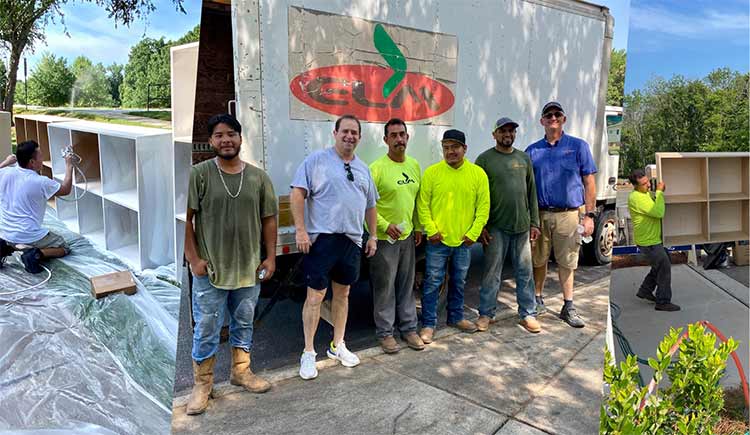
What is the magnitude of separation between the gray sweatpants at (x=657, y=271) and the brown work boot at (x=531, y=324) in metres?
0.31

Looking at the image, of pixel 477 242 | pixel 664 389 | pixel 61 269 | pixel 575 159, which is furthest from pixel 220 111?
pixel 664 389

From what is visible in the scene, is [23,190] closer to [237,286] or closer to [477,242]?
[237,286]

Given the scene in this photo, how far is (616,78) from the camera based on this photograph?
3.53 feet

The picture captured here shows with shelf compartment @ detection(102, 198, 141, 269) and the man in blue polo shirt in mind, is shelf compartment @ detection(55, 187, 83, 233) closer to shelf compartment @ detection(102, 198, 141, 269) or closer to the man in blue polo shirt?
shelf compartment @ detection(102, 198, 141, 269)

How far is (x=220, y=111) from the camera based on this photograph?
913mm

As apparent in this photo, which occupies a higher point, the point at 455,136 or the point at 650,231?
the point at 455,136

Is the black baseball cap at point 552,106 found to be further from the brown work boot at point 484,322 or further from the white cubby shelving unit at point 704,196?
the brown work boot at point 484,322

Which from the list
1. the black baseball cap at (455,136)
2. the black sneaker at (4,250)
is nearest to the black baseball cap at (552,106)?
the black baseball cap at (455,136)

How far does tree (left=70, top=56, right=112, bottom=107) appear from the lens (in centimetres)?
70

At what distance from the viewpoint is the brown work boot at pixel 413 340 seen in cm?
121

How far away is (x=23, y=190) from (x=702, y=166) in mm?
1136

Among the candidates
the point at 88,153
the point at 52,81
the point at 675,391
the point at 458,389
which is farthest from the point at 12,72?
the point at 675,391

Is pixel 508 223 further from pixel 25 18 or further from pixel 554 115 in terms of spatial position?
pixel 25 18

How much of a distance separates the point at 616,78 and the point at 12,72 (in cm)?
109
